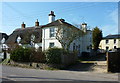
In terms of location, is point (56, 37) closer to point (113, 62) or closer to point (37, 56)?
point (37, 56)

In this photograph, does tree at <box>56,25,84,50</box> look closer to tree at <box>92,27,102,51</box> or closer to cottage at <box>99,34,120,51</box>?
tree at <box>92,27,102,51</box>

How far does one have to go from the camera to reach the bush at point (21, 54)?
63.3 feet

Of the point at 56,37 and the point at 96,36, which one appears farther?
the point at 96,36

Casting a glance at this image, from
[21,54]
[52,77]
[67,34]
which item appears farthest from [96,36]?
[52,77]

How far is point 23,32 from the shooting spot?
3675cm

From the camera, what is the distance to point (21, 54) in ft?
64.0

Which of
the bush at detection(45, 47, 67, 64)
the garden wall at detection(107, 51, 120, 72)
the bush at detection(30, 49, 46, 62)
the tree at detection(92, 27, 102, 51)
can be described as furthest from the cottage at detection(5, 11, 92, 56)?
the garden wall at detection(107, 51, 120, 72)

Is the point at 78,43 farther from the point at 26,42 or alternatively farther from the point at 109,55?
the point at 109,55

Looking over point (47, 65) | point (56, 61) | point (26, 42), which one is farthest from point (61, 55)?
point (26, 42)

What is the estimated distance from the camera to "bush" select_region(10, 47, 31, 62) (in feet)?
63.3

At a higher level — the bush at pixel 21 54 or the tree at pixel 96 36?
the tree at pixel 96 36

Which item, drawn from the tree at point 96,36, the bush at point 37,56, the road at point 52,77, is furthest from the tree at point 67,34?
the tree at point 96,36

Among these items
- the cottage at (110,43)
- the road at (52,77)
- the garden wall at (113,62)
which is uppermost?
the cottage at (110,43)

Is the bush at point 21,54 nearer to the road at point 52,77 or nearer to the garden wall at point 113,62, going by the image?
the road at point 52,77
